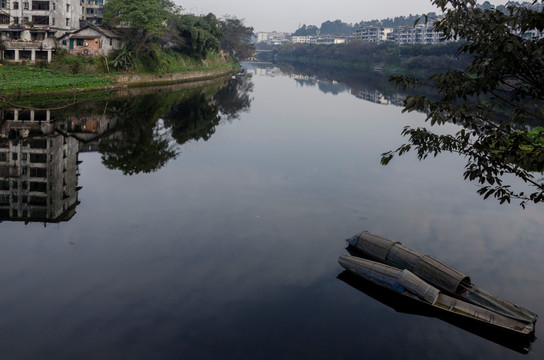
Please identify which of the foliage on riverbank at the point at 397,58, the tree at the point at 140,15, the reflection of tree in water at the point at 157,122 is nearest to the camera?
the reflection of tree in water at the point at 157,122

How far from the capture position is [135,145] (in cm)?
3847

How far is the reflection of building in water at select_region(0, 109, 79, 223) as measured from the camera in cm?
2422

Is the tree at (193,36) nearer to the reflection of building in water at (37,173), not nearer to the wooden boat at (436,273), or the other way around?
the reflection of building in water at (37,173)

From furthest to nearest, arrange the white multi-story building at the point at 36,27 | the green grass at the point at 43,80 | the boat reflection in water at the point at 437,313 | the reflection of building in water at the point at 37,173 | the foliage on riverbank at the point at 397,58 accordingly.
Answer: the foliage on riverbank at the point at 397,58 → the white multi-story building at the point at 36,27 → the green grass at the point at 43,80 → the reflection of building in water at the point at 37,173 → the boat reflection in water at the point at 437,313

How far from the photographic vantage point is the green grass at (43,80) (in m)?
52.5

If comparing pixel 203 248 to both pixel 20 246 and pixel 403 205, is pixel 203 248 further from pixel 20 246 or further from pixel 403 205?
pixel 403 205

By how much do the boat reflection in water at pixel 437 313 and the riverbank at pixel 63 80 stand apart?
3427 centimetres

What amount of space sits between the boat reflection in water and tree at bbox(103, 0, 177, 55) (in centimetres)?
6199

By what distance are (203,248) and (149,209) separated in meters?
5.36

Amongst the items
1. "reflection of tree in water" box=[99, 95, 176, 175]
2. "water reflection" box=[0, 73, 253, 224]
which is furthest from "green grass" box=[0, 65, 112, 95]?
"reflection of tree in water" box=[99, 95, 176, 175]

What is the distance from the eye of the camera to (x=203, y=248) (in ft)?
70.4

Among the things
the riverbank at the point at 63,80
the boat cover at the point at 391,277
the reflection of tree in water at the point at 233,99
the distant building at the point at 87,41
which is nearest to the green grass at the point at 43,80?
the riverbank at the point at 63,80

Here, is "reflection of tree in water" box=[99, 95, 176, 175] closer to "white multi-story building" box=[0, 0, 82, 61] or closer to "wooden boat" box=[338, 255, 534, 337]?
"wooden boat" box=[338, 255, 534, 337]

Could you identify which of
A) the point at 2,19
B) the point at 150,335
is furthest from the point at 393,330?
the point at 2,19
